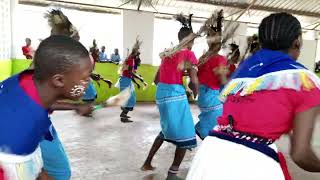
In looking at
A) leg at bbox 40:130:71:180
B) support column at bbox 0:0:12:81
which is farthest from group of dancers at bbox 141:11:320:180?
support column at bbox 0:0:12:81

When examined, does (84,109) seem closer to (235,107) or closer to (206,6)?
(235,107)

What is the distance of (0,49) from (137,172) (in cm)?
562

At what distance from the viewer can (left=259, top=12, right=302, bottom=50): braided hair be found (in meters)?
1.44

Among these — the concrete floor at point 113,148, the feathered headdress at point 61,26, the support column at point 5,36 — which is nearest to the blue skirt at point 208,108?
the concrete floor at point 113,148

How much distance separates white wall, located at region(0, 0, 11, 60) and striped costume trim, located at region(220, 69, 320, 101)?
25.2 ft

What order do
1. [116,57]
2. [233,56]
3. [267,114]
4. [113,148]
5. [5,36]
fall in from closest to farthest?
[267,114]
[233,56]
[113,148]
[5,36]
[116,57]

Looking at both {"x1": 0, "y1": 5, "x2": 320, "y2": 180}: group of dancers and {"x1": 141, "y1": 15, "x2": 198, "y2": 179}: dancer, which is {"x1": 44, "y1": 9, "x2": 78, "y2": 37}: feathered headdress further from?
{"x1": 0, "y1": 5, "x2": 320, "y2": 180}: group of dancers

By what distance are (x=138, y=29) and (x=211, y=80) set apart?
22.5ft

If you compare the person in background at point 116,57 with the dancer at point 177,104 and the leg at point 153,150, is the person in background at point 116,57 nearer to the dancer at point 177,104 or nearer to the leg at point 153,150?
the leg at point 153,150

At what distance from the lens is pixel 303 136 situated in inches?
49.9

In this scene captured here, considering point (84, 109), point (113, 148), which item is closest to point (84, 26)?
point (113, 148)

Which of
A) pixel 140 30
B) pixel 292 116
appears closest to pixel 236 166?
pixel 292 116

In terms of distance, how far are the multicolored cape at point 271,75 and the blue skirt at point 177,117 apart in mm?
1949

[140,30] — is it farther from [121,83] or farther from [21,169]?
[21,169]
